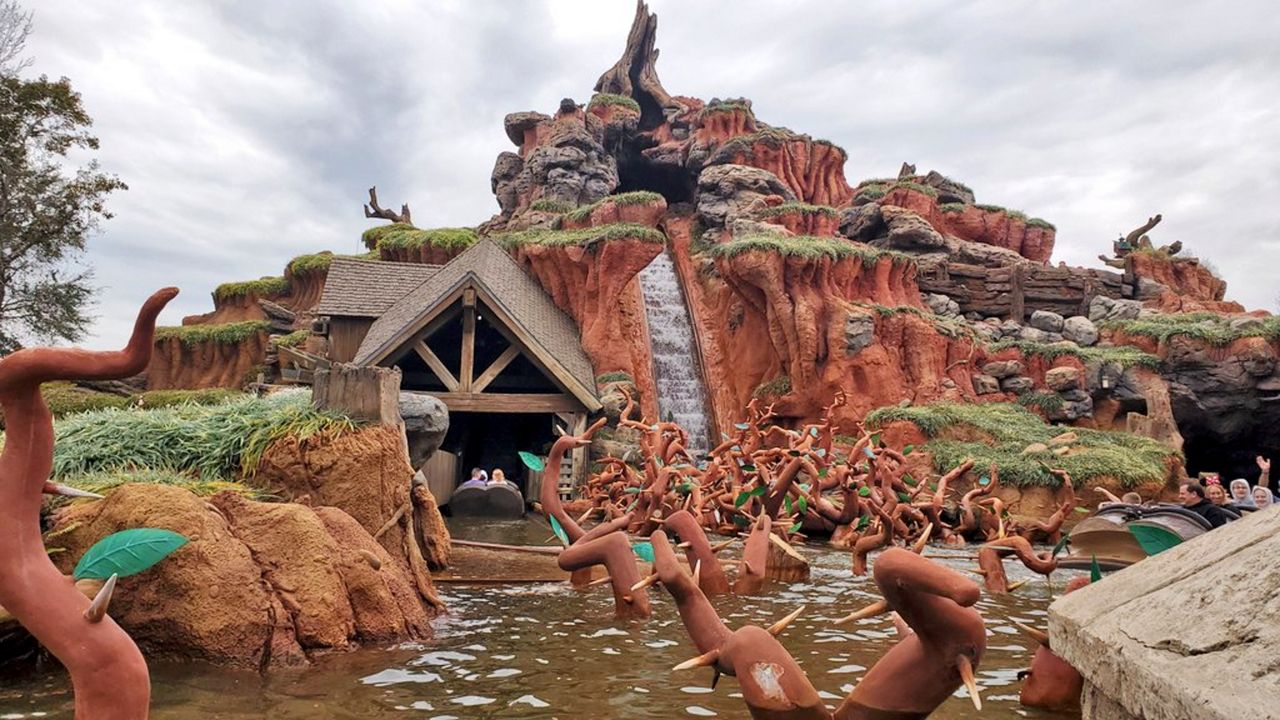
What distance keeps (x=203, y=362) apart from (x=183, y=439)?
1045 inches

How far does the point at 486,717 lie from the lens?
3.94m

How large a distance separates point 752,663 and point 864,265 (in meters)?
21.0

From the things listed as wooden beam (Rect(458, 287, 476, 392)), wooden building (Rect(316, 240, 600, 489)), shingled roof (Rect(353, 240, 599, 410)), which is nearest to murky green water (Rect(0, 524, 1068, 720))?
wooden building (Rect(316, 240, 600, 489))

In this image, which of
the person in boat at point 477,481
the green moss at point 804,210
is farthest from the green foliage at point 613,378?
the green moss at point 804,210

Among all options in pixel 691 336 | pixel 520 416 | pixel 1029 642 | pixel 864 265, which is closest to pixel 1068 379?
pixel 864 265

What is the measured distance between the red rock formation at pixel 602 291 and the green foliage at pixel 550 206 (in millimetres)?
8369

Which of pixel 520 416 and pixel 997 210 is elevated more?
pixel 997 210

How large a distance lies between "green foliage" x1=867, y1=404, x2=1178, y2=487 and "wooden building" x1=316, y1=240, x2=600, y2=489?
750 centimetres

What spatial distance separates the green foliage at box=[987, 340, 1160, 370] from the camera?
2098 centimetres

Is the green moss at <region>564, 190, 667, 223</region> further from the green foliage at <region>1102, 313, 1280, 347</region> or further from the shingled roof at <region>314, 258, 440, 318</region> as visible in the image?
the green foliage at <region>1102, 313, 1280, 347</region>

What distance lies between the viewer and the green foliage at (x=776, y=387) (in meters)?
22.2

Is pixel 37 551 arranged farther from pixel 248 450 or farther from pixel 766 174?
pixel 766 174

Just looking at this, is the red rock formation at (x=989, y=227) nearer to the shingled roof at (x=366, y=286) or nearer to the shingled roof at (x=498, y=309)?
the shingled roof at (x=498, y=309)

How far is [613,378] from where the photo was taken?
68.5 feet
